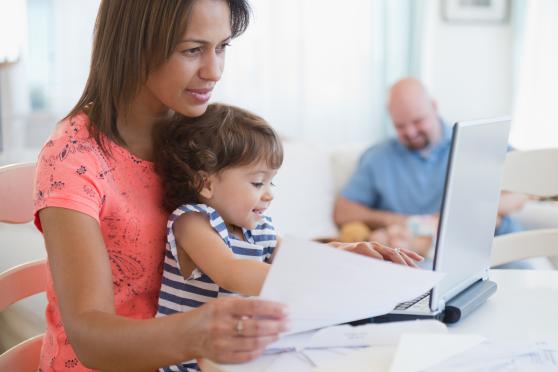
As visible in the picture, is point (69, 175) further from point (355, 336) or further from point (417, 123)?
point (417, 123)

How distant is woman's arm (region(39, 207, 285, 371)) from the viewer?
0.96 m

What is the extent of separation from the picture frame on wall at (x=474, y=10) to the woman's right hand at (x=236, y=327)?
11.4 feet

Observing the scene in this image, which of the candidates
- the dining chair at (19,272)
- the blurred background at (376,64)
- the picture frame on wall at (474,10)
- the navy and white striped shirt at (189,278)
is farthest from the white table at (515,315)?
the picture frame on wall at (474,10)

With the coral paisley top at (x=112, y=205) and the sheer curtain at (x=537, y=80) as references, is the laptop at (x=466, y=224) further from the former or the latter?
the sheer curtain at (x=537, y=80)

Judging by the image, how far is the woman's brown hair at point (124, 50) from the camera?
1.22 meters

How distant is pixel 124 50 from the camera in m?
1.25

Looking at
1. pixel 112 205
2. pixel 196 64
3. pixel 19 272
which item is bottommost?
pixel 19 272

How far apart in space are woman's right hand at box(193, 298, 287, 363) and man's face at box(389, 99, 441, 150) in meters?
2.45

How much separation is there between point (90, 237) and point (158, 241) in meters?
0.20

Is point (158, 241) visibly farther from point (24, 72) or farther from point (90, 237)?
point (24, 72)

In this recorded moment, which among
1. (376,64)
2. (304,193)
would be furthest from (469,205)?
(376,64)

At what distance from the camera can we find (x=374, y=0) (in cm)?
389

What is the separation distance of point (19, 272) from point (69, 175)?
0.42m

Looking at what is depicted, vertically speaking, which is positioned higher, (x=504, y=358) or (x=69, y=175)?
(x=69, y=175)
